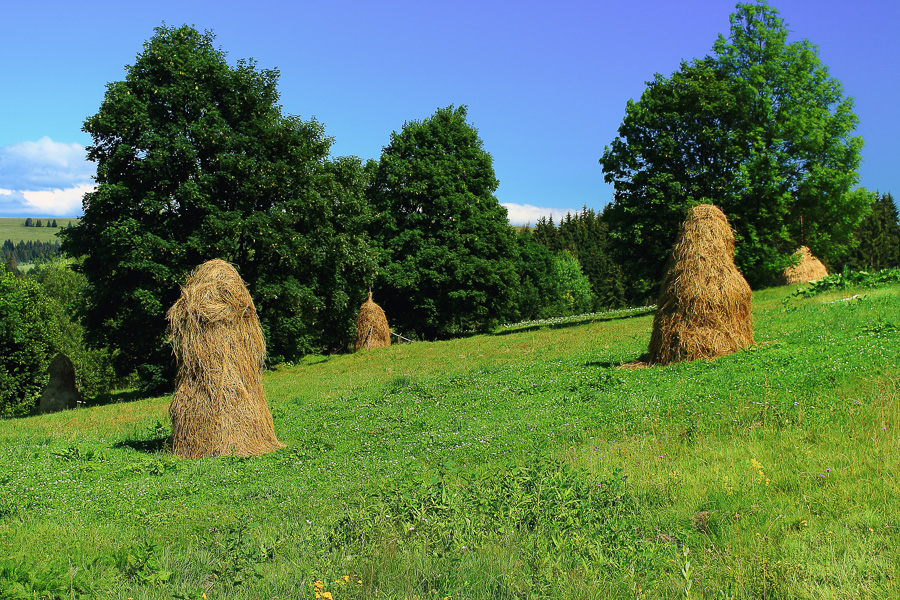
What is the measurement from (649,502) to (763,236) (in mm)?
28268

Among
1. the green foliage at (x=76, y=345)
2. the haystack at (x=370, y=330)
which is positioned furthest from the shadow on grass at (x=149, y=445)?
the green foliage at (x=76, y=345)

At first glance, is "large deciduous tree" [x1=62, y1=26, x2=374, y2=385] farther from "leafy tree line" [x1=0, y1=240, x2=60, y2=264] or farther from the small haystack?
"leafy tree line" [x1=0, y1=240, x2=60, y2=264]

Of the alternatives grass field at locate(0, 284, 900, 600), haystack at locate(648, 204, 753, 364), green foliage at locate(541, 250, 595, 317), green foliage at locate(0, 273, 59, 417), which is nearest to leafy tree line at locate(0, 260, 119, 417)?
green foliage at locate(0, 273, 59, 417)

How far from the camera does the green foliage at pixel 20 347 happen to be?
117ft

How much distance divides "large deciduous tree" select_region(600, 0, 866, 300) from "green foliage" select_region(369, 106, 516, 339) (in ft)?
29.8

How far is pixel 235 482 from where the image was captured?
9.35 metres

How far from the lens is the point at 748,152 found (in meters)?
31.2

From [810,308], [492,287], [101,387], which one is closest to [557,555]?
[810,308]

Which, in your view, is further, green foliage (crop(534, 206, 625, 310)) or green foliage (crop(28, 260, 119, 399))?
green foliage (crop(534, 206, 625, 310))

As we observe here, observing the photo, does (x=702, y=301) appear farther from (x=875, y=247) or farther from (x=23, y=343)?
(x=875, y=247)

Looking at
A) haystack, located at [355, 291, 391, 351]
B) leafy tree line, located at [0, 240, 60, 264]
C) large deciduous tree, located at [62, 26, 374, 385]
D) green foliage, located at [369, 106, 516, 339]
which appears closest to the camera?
large deciduous tree, located at [62, 26, 374, 385]

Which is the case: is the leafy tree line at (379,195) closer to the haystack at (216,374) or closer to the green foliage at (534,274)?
the haystack at (216,374)

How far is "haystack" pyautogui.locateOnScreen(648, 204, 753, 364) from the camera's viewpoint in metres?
13.9

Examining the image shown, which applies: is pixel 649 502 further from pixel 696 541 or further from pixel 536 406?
pixel 536 406
